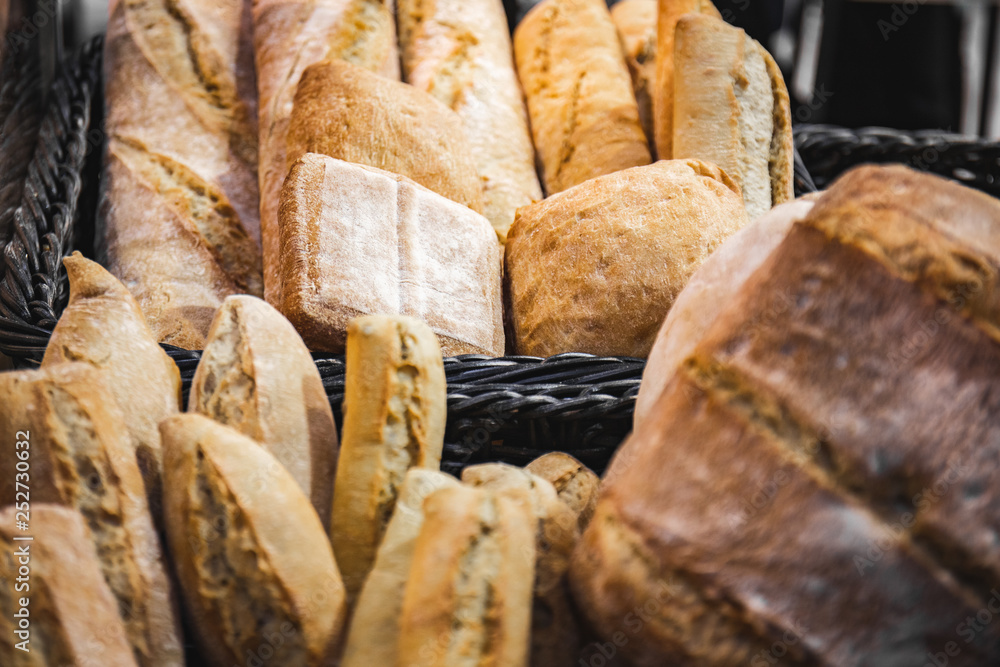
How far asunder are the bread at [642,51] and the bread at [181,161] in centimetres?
84

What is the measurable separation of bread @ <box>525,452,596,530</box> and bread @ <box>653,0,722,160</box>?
790 millimetres

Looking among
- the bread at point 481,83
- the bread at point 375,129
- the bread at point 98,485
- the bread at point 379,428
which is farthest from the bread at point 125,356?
the bread at point 481,83

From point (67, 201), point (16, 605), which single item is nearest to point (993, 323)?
point (16, 605)

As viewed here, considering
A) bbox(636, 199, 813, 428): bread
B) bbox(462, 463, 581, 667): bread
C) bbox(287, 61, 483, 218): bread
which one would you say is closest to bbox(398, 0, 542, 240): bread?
bbox(287, 61, 483, 218): bread

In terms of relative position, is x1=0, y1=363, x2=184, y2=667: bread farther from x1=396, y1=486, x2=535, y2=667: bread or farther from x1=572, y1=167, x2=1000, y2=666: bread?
x1=572, y1=167, x2=1000, y2=666: bread

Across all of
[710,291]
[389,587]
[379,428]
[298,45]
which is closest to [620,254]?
[710,291]

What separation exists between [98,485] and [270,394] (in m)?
0.17

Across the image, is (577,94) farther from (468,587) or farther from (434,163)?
(468,587)

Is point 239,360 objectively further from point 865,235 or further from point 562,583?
point 865,235

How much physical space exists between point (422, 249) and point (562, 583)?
23.6 inches

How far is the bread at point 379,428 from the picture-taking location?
664 mm

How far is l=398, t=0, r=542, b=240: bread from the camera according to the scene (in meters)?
1.43

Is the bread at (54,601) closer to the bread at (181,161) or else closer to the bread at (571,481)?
the bread at (571,481)

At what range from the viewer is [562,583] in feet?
2.08
